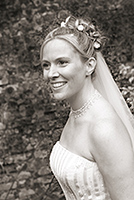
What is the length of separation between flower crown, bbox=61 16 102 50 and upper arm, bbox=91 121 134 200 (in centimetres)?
64

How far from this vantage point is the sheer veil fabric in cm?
265

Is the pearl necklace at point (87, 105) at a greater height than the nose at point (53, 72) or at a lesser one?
lesser

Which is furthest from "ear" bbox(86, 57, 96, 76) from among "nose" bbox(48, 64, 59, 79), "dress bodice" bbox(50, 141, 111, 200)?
"dress bodice" bbox(50, 141, 111, 200)

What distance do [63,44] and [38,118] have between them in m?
3.11

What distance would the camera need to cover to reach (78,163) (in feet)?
7.57

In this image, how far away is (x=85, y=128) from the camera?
2.36 m

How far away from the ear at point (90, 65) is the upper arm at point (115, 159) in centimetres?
45

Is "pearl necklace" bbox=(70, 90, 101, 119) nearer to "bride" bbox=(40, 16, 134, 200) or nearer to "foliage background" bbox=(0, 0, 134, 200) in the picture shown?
"bride" bbox=(40, 16, 134, 200)

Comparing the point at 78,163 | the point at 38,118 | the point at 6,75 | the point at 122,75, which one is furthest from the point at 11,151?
the point at 78,163

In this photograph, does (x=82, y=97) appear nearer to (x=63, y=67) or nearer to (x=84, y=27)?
(x=63, y=67)

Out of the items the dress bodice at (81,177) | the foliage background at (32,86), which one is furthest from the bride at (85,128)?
the foliage background at (32,86)

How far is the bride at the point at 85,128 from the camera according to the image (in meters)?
2.12

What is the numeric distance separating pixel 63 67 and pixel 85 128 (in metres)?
0.44

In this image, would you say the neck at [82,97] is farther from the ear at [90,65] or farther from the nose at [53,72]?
the nose at [53,72]
